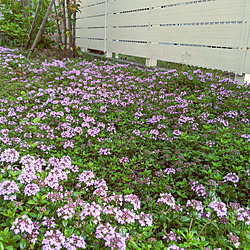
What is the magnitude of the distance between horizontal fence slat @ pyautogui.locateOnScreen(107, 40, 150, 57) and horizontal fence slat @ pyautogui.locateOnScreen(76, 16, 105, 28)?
899mm

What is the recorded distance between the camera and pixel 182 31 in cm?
518

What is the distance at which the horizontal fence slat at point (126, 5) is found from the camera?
6.30 m

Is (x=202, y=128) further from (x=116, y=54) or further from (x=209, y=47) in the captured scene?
(x=116, y=54)

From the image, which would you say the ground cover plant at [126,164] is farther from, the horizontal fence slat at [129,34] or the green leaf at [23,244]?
the horizontal fence slat at [129,34]

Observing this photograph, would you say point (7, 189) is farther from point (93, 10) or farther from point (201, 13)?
point (93, 10)

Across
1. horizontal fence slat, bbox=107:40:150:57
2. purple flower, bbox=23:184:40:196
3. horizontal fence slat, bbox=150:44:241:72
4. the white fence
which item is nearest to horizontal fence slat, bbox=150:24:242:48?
the white fence

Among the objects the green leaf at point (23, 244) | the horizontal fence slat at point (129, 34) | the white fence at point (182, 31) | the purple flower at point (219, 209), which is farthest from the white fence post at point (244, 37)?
the green leaf at point (23, 244)

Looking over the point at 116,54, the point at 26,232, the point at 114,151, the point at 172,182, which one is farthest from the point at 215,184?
the point at 116,54

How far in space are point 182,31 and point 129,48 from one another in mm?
2059

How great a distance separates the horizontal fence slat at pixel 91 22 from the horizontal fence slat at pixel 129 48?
899mm

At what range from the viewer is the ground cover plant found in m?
1.33

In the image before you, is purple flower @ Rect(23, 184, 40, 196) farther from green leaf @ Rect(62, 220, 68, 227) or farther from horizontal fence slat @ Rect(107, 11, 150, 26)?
horizontal fence slat @ Rect(107, 11, 150, 26)

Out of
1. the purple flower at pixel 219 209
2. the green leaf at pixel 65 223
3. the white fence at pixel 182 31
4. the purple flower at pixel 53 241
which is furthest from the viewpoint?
the white fence at pixel 182 31

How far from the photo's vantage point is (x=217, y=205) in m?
1.43
